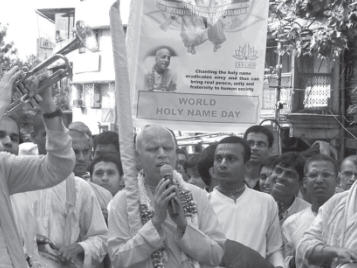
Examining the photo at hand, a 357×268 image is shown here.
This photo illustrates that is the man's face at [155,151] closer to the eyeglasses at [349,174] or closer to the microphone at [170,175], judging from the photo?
the microphone at [170,175]

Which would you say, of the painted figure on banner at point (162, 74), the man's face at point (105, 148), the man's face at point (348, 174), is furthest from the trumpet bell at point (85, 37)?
the man's face at point (348, 174)

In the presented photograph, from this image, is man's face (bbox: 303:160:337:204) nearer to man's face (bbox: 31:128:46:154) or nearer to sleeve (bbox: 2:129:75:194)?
man's face (bbox: 31:128:46:154)

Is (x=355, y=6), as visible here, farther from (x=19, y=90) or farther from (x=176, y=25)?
(x=19, y=90)

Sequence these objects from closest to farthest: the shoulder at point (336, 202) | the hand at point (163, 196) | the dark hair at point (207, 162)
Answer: the hand at point (163, 196), the shoulder at point (336, 202), the dark hair at point (207, 162)

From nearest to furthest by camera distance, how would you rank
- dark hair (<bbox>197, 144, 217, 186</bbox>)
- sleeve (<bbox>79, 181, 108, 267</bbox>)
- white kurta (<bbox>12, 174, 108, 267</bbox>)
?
white kurta (<bbox>12, 174, 108, 267</bbox>), sleeve (<bbox>79, 181, 108, 267</bbox>), dark hair (<bbox>197, 144, 217, 186</bbox>)

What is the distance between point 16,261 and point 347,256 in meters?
1.87

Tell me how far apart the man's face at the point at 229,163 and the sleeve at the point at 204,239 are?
1353mm

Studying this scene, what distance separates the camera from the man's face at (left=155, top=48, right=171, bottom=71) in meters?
7.73

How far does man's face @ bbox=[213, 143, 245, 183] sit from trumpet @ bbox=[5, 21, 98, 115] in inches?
80.3

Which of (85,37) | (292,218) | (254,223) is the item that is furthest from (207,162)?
(85,37)

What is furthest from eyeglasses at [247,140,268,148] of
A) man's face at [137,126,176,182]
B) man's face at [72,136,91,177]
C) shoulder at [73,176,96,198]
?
man's face at [137,126,176,182]

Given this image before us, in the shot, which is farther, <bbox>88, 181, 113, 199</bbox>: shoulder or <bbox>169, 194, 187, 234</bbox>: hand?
<bbox>88, 181, 113, 199</bbox>: shoulder

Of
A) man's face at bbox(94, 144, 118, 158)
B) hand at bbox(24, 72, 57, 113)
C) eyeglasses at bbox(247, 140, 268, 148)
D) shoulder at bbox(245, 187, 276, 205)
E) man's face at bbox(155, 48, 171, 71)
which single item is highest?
man's face at bbox(155, 48, 171, 71)

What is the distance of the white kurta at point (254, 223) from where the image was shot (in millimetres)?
6500
